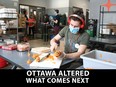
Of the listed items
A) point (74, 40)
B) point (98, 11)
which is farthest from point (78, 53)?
point (98, 11)

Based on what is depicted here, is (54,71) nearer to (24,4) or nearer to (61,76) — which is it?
(61,76)

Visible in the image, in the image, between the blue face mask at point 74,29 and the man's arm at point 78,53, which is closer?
the man's arm at point 78,53

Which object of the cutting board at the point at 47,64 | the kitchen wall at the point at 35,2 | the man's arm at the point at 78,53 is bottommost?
the cutting board at the point at 47,64

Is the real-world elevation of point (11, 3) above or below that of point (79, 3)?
below

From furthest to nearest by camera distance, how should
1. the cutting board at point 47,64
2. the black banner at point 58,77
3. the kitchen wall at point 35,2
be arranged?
the kitchen wall at point 35,2 < the cutting board at point 47,64 < the black banner at point 58,77

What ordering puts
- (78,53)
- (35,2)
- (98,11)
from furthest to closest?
(35,2) < (98,11) < (78,53)

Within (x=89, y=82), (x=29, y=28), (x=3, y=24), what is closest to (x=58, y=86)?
(x=89, y=82)

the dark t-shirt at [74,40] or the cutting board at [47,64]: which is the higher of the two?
the dark t-shirt at [74,40]

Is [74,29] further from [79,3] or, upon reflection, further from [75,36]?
[79,3]

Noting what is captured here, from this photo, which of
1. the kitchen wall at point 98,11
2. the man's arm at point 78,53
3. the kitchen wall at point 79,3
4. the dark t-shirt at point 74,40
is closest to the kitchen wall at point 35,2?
the kitchen wall at point 79,3

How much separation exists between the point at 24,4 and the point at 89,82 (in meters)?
8.02

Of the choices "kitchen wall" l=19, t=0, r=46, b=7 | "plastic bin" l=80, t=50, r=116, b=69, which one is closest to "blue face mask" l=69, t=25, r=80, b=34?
"plastic bin" l=80, t=50, r=116, b=69

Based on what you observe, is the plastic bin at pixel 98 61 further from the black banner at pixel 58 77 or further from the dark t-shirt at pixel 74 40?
the dark t-shirt at pixel 74 40

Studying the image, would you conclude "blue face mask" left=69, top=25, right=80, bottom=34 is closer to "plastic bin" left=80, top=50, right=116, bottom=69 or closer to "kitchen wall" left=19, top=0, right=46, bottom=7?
"plastic bin" left=80, top=50, right=116, bottom=69
